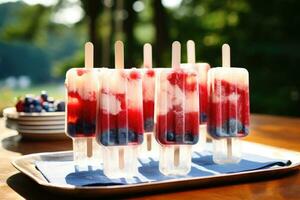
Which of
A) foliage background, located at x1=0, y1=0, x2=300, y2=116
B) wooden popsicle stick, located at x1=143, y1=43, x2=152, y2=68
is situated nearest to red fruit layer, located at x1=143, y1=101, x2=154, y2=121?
wooden popsicle stick, located at x1=143, y1=43, x2=152, y2=68

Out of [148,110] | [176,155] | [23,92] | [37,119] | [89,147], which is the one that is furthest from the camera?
[23,92]

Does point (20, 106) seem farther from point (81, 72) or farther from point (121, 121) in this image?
point (121, 121)

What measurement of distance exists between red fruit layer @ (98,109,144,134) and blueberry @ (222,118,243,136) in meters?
0.26

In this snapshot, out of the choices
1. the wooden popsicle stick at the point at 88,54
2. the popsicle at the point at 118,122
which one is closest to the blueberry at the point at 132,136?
the popsicle at the point at 118,122

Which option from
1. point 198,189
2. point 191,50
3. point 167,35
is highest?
point 167,35

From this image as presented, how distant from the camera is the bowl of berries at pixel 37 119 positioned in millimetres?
1740

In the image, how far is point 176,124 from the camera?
1.15 m

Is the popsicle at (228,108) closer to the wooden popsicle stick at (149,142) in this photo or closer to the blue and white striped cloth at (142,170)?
the blue and white striped cloth at (142,170)

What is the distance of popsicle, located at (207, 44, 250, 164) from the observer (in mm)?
1302

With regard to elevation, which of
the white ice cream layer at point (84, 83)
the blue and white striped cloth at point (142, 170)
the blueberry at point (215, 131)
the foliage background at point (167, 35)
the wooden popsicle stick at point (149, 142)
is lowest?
the blue and white striped cloth at point (142, 170)

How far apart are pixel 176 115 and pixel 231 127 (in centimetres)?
22

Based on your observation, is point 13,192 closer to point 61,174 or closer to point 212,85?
point 61,174

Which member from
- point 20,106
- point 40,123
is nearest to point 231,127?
point 40,123

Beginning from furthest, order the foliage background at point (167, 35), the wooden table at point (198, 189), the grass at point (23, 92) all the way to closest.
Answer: the foliage background at point (167, 35) → the grass at point (23, 92) → the wooden table at point (198, 189)
